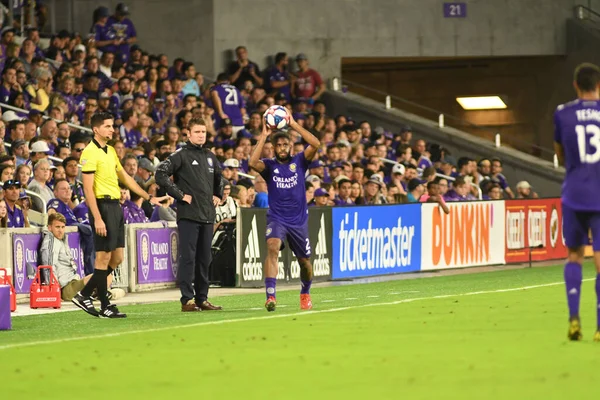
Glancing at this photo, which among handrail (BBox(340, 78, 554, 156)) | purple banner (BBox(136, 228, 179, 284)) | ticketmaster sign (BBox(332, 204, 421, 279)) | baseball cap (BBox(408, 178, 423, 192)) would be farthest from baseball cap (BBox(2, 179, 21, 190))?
handrail (BBox(340, 78, 554, 156))

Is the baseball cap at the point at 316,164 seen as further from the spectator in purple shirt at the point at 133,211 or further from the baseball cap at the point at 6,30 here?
the baseball cap at the point at 6,30

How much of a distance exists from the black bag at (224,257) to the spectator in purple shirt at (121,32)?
29.7 feet

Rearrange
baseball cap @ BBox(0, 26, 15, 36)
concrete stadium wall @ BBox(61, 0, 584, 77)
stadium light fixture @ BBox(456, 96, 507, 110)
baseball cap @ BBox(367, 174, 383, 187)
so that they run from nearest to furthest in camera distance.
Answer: baseball cap @ BBox(367, 174, 383, 187)
baseball cap @ BBox(0, 26, 15, 36)
concrete stadium wall @ BBox(61, 0, 584, 77)
stadium light fixture @ BBox(456, 96, 507, 110)

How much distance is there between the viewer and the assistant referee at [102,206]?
14672 mm

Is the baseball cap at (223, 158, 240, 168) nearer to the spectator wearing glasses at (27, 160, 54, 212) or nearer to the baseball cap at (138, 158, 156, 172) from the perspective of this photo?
the baseball cap at (138, 158, 156, 172)

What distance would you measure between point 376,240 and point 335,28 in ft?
46.6

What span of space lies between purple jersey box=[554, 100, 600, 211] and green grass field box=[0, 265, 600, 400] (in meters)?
1.21

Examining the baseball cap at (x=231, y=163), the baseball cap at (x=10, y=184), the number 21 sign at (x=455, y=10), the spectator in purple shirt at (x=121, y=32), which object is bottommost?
the baseball cap at (x=10, y=184)

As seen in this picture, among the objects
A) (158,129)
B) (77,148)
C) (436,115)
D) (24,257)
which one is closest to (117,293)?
(24,257)

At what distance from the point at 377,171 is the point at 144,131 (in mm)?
5546

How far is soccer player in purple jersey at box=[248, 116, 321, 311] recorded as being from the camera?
15.4 meters

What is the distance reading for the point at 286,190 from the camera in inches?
611

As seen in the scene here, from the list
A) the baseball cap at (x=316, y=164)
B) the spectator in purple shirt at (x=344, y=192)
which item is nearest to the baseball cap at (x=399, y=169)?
the baseball cap at (x=316, y=164)

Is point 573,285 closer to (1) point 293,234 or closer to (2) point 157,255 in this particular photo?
(1) point 293,234
